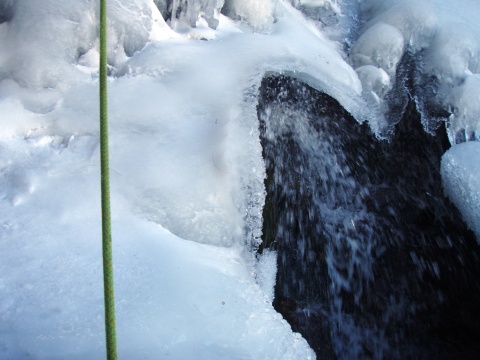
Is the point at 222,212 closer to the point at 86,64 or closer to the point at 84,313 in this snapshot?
the point at 84,313

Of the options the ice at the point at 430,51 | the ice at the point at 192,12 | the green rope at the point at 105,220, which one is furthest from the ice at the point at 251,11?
the green rope at the point at 105,220

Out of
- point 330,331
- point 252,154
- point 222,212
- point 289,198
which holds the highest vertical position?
point 252,154

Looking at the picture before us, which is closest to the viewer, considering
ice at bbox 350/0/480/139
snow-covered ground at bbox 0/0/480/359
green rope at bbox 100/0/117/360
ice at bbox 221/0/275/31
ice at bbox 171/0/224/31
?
green rope at bbox 100/0/117/360

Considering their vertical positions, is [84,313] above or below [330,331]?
above

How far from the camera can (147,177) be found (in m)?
1.80

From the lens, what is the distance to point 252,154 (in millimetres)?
1941

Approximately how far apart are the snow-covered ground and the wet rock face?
0.20 m

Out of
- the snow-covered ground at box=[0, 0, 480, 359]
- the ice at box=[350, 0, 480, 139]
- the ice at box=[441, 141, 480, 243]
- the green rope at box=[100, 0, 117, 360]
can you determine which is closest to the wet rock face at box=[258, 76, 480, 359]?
the ice at box=[441, 141, 480, 243]

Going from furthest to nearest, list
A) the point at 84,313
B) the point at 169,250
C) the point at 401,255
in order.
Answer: the point at 401,255
the point at 169,250
the point at 84,313

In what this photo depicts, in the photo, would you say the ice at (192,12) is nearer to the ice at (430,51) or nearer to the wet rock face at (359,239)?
the wet rock face at (359,239)

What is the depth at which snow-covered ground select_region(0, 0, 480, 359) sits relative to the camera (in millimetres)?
1236

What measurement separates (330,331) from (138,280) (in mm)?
1096

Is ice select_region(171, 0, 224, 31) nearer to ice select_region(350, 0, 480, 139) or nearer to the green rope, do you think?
ice select_region(350, 0, 480, 139)

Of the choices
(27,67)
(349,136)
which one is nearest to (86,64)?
(27,67)
